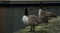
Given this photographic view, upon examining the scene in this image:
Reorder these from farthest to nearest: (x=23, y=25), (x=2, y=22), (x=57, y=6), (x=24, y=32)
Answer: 1. (x=57, y=6)
2. (x=2, y=22)
3. (x=23, y=25)
4. (x=24, y=32)

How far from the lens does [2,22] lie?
222cm

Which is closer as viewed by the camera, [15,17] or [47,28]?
[47,28]

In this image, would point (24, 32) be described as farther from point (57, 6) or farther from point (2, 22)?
point (57, 6)

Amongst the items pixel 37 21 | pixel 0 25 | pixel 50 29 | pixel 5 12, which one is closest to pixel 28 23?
pixel 37 21

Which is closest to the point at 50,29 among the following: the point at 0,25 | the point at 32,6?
the point at 0,25

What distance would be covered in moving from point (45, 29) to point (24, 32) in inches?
9.1

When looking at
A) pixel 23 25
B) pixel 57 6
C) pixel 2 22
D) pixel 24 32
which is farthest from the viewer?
pixel 57 6

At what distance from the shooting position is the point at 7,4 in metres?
2.62

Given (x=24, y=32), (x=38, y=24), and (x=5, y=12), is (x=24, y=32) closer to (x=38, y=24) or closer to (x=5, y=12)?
(x=38, y=24)

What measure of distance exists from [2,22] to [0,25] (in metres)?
0.08

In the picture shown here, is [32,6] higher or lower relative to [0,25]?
higher

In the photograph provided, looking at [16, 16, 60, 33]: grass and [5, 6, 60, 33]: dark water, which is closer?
[16, 16, 60, 33]: grass

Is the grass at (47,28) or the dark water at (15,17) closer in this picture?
the grass at (47,28)

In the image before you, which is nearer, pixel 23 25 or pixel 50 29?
pixel 50 29
